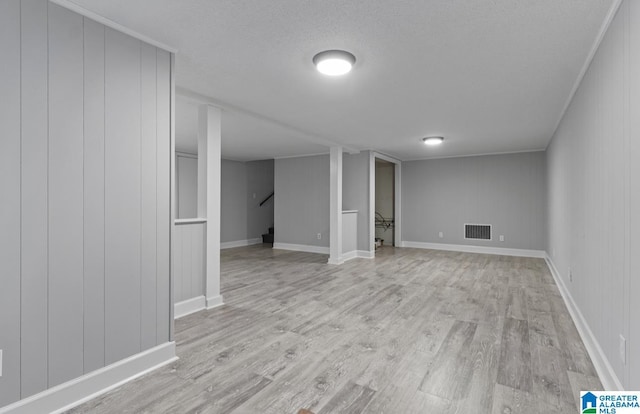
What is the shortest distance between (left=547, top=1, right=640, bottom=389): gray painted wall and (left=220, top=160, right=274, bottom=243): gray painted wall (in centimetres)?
714

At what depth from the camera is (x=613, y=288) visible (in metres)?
1.91

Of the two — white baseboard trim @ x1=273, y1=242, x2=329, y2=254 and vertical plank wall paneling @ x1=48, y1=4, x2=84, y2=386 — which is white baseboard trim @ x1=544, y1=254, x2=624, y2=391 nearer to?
vertical plank wall paneling @ x1=48, y1=4, x2=84, y2=386

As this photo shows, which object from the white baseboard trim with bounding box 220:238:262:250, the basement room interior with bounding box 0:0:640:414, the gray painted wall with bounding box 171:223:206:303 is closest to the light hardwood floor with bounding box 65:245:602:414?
the basement room interior with bounding box 0:0:640:414

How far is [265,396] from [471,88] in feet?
10.5

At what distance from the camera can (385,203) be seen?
29.7ft

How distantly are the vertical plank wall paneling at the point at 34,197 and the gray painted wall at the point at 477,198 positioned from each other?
24.9 ft

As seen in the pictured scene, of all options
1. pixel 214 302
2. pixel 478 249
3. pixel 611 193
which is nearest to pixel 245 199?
pixel 214 302

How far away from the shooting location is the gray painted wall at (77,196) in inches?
63.5

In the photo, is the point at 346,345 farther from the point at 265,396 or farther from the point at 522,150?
the point at 522,150

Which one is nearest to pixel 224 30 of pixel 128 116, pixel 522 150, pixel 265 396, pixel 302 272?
pixel 128 116

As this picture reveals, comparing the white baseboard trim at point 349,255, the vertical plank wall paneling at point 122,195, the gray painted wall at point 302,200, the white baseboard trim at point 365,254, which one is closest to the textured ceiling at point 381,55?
the vertical plank wall paneling at point 122,195

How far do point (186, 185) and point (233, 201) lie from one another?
54.3 inches

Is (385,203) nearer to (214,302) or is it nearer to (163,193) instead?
(214,302)

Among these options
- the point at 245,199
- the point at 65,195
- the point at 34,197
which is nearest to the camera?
the point at 34,197
